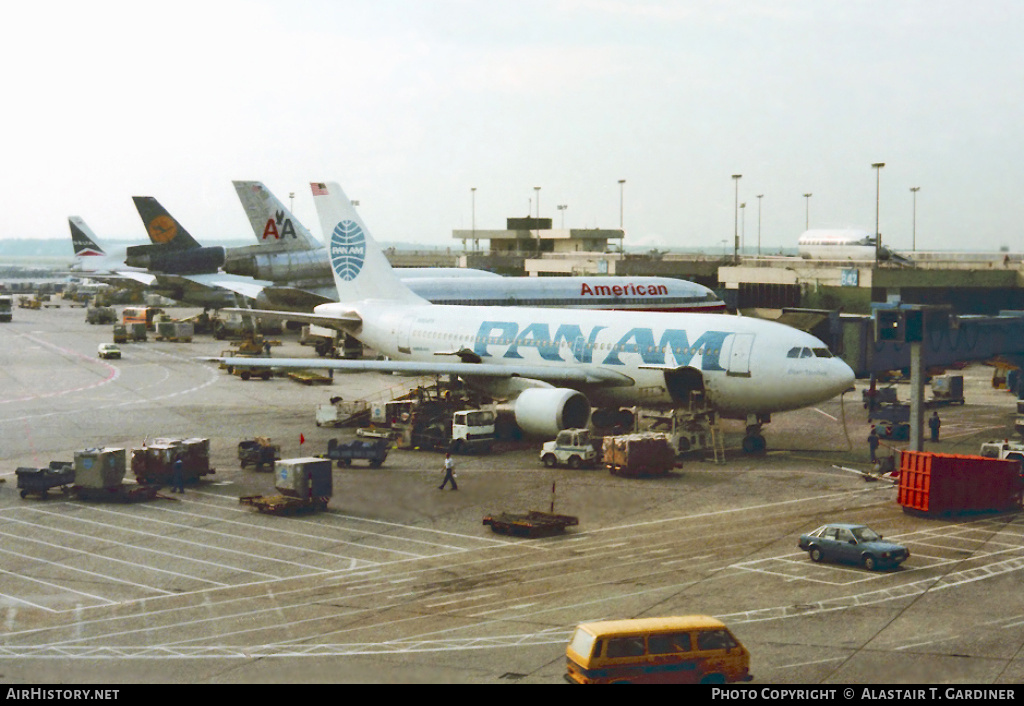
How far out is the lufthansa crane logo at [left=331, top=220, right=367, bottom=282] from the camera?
6881cm

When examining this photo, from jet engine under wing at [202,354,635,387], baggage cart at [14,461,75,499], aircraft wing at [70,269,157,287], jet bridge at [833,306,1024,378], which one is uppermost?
aircraft wing at [70,269,157,287]

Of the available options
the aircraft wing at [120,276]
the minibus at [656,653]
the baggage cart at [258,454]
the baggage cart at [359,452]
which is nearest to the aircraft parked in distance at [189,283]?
the aircraft wing at [120,276]

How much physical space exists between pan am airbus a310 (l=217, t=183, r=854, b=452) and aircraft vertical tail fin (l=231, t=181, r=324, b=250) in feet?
97.3

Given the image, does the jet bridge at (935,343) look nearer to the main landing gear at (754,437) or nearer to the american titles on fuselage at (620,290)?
the main landing gear at (754,437)

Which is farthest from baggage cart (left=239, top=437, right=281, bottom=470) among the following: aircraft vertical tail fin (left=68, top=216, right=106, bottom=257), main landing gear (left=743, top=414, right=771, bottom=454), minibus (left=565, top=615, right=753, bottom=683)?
aircraft vertical tail fin (left=68, top=216, right=106, bottom=257)

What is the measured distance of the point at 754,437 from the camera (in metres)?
53.3

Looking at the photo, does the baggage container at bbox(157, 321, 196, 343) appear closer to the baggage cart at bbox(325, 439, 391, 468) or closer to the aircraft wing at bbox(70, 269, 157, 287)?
the aircraft wing at bbox(70, 269, 157, 287)

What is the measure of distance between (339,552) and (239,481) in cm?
1244

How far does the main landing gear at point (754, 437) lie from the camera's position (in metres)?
53.1

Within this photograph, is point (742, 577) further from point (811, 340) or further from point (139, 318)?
point (139, 318)

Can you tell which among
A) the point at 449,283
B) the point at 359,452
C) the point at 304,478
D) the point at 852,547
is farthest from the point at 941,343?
the point at 449,283

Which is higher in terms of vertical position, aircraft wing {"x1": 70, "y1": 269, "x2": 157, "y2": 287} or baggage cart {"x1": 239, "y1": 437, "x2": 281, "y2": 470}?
aircraft wing {"x1": 70, "y1": 269, "x2": 157, "y2": 287}

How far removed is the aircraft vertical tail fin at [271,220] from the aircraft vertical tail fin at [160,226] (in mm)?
20051

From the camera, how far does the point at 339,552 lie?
35.5 m
